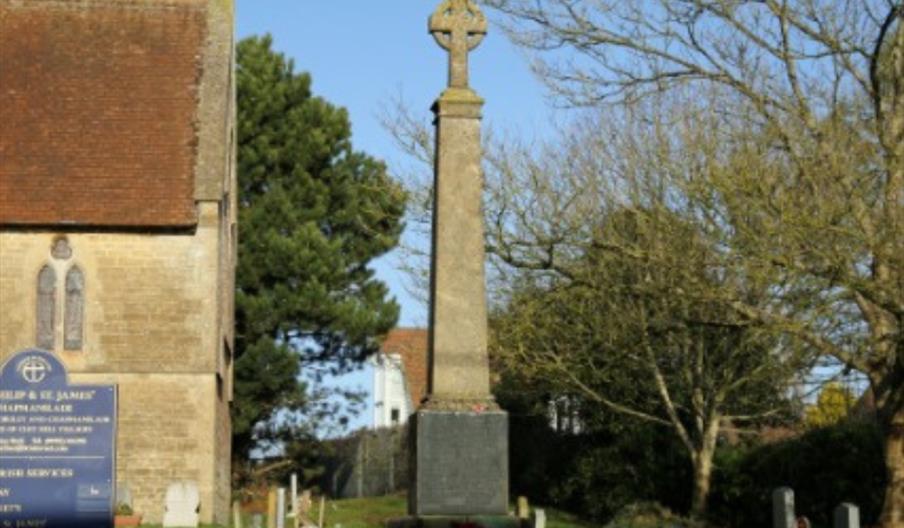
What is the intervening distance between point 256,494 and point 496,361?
12909 mm

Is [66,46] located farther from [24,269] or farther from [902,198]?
[902,198]

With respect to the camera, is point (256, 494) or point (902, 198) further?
point (256, 494)

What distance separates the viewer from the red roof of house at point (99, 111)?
2898cm

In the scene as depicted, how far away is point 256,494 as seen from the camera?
41.4 meters

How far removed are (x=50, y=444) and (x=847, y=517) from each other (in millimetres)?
8460

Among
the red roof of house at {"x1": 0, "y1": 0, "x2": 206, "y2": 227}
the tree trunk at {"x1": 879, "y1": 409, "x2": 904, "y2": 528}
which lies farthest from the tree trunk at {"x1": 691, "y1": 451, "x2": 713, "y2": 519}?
the red roof of house at {"x1": 0, "y1": 0, "x2": 206, "y2": 227}

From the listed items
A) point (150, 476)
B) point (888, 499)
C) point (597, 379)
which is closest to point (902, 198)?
point (888, 499)

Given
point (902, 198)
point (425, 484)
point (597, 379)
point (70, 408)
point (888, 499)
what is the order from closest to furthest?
point (425, 484) → point (70, 408) → point (902, 198) → point (888, 499) → point (597, 379)

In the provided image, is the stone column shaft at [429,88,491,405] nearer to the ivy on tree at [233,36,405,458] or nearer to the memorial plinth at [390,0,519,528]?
the memorial plinth at [390,0,519,528]

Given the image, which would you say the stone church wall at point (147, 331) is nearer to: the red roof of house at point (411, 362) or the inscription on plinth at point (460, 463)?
the inscription on plinth at point (460, 463)

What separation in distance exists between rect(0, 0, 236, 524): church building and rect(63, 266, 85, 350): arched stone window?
25 millimetres

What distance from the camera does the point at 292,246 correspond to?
132ft

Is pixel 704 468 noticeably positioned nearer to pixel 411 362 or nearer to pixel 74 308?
pixel 74 308

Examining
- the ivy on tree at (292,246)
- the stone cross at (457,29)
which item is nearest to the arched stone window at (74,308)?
the ivy on tree at (292,246)
